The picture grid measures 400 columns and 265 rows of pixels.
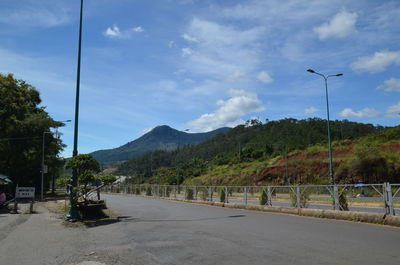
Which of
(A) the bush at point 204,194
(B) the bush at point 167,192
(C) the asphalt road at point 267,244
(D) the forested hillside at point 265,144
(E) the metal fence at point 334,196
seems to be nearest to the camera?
(C) the asphalt road at point 267,244

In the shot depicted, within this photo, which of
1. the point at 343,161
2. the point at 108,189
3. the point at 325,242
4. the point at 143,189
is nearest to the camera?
the point at 325,242

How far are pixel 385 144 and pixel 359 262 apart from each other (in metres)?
53.4

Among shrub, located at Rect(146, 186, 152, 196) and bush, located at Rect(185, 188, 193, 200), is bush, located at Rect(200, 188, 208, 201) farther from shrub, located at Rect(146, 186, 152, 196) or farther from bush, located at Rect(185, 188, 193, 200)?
shrub, located at Rect(146, 186, 152, 196)

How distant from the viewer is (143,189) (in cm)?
Answer: 4825

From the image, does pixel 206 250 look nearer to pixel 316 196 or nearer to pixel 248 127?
pixel 316 196

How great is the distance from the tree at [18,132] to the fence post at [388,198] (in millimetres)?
36258

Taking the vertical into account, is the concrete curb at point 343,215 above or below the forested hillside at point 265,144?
below

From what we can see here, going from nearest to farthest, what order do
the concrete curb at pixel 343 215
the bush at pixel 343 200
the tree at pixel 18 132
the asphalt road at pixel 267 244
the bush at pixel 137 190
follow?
the asphalt road at pixel 267 244 < the concrete curb at pixel 343 215 < the bush at pixel 343 200 < the tree at pixel 18 132 < the bush at pixel 137 190

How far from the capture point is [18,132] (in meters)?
39.0

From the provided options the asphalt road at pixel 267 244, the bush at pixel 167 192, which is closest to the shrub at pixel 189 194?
the bush at pixel 167 192

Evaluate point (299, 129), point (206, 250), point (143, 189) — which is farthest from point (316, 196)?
point (299, 129)

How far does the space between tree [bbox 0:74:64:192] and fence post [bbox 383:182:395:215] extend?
119 ft

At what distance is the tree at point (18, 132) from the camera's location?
38469 mm

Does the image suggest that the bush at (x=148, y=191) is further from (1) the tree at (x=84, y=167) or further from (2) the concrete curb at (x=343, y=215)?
(1) the tree at (x=84, y=167)
